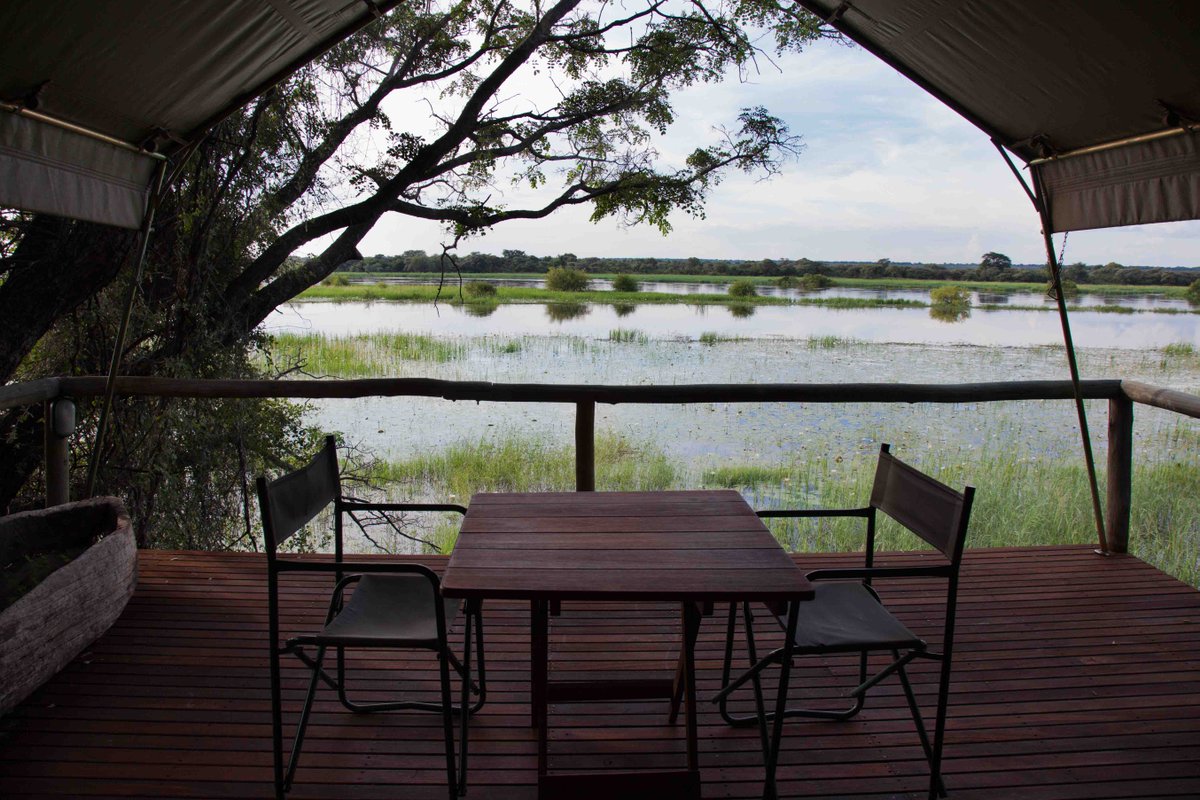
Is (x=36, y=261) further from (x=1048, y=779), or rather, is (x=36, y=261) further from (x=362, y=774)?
(x=1048, y=779)

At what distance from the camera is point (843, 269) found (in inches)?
722

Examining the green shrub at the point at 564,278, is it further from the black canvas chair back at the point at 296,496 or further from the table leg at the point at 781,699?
the table leg at the point at 781,699

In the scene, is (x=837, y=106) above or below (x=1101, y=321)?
above

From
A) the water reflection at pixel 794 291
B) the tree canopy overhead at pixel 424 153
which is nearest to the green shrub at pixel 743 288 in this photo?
the water reflection at pixel 794 291

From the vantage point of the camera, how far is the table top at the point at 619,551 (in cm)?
170

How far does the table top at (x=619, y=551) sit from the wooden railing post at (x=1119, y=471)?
2377 millimetres

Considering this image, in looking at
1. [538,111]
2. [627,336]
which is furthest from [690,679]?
[627,336]

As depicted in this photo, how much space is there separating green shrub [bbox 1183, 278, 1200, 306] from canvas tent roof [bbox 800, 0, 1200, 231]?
12833 mm

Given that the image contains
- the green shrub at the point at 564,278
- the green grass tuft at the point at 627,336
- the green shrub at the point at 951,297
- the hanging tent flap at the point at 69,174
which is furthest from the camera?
the green shrub at the point at 951,297

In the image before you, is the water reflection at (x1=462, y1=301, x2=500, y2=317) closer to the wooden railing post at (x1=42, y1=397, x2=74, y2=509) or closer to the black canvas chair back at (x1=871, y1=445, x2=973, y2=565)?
the wooden railing post at (x1=42, y1=397, x2=74, y2=509)

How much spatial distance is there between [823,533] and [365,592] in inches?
151

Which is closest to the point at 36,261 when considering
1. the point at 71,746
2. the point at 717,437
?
the point at 71,746

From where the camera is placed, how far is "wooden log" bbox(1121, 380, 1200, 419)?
129 inches

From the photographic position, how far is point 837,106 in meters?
16.8
